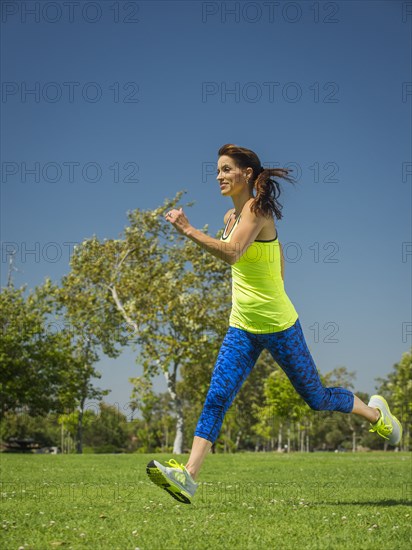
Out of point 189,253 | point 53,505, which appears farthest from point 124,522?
point 189,253

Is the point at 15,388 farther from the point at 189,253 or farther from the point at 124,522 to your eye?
the point at 124,522

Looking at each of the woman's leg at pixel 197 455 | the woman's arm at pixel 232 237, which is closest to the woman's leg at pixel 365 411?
the woman's leg at pixel 197 455

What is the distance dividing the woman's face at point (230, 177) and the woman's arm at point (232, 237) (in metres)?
0.27

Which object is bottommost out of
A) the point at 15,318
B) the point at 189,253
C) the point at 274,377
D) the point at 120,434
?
the point at 120,434

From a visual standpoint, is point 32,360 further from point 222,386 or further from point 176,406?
point 222,386

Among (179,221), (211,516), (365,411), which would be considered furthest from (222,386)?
(365,411)

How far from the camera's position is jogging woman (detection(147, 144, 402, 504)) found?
5266mm

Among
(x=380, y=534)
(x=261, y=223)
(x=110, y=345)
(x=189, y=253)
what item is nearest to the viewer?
(x=380, y=534)

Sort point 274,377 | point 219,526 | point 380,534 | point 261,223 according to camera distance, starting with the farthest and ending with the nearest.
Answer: point 274,377 < point 261,223 < point 219,526 < point 380,534

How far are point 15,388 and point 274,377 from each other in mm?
15069

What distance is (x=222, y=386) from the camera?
5.40m

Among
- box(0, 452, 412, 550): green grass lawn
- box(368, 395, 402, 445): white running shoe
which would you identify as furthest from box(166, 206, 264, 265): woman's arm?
box(368, 395, 402, 445): white running shoe

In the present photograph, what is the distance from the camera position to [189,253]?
2950cm

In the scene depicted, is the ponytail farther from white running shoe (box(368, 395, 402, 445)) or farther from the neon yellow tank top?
white running shoe (box(368, 395, 402, 445))
